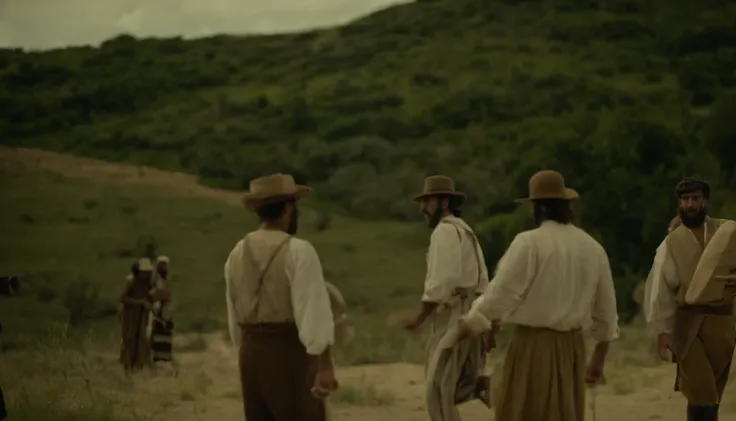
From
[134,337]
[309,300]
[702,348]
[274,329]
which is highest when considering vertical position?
[309,300]

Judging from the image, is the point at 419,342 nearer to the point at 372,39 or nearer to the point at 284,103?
the point at 284,103

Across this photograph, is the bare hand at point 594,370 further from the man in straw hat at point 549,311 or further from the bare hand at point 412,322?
the bare hand at point 412,322

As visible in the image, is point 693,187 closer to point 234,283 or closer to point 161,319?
point 234,283

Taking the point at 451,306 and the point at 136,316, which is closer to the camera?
the point at 451,306

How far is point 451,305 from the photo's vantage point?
23.4ft

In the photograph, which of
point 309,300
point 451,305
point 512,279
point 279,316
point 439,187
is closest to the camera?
point 309,300

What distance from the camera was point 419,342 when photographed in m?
16.4

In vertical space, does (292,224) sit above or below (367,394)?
above

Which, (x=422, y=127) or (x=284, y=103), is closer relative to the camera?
(x=422, y=127)

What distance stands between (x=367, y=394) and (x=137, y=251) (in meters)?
16.2

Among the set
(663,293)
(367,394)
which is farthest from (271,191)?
(367,394)

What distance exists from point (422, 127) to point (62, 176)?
575 inches

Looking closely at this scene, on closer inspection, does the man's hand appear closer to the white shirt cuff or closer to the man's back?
the man's back

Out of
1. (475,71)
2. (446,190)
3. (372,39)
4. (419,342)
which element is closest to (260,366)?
(446,190)
